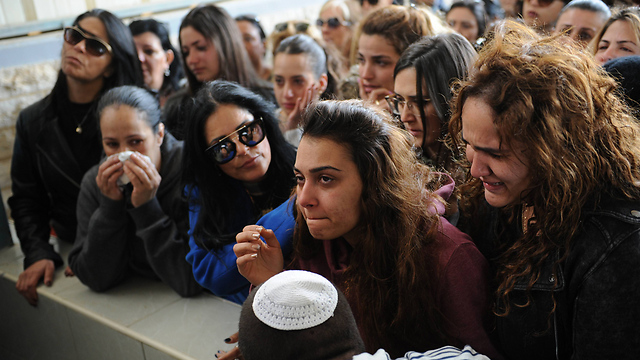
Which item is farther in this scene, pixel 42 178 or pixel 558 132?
pixel 42 178

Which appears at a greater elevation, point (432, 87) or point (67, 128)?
point (432, 87)

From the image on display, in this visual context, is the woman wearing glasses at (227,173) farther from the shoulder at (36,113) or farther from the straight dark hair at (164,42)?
the straight dark hair at (164,42)

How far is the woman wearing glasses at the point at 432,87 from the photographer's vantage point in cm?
201

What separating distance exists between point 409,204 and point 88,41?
2.30 meters

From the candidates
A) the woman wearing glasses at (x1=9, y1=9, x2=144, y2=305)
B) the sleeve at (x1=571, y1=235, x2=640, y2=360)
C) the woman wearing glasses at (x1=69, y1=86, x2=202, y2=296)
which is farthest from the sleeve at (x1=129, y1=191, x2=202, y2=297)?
the sleeve at (x1=571, y1=235, x2=640, y2=360)

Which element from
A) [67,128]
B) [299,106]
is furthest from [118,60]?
[299,106]

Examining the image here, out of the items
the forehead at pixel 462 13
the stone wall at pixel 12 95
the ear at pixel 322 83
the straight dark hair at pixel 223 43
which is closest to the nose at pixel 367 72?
the ear at pixel 322 83

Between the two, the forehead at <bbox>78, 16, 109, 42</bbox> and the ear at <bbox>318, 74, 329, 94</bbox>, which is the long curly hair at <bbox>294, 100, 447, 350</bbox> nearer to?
the ear at <bbox>318, 74, 329, 94</bbox>

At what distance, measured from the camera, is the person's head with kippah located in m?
1.09

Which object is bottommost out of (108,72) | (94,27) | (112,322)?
(112,322)

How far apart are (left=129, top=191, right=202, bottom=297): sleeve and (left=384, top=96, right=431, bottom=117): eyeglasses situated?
43.7 inches

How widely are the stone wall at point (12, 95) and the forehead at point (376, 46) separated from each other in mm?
2585

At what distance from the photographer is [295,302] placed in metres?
1.09

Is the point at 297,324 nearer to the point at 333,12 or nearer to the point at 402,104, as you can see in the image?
the point at 402,104
